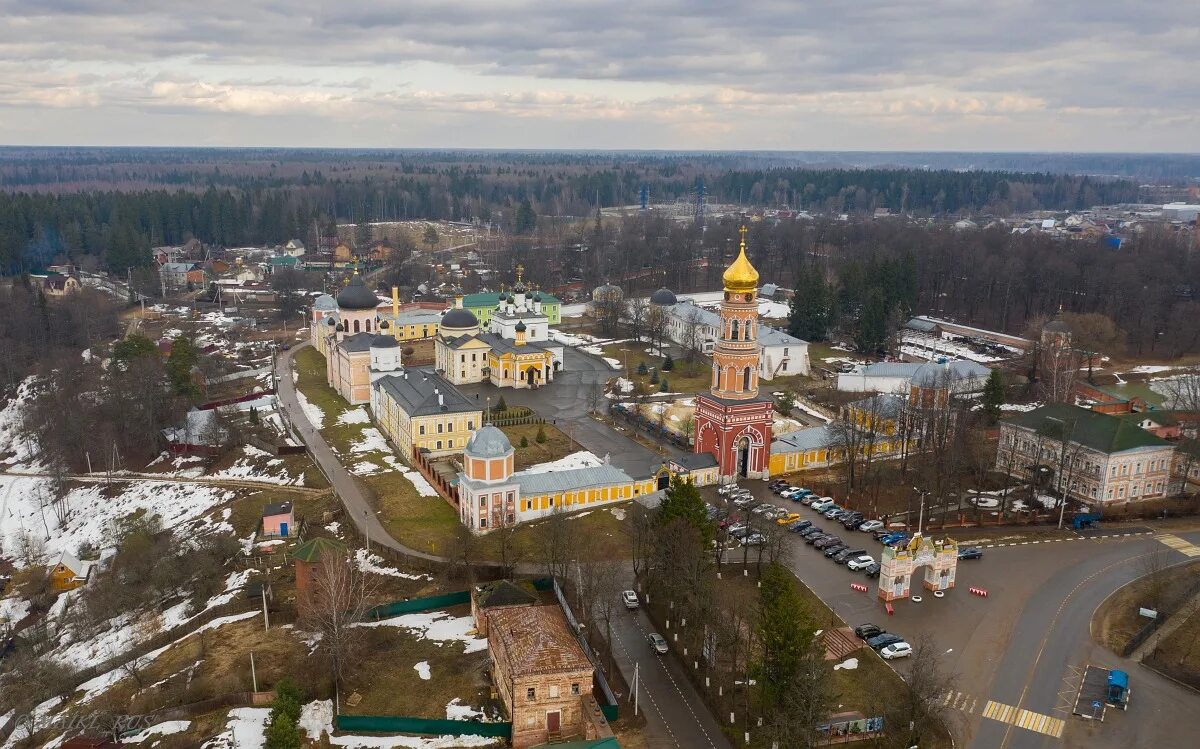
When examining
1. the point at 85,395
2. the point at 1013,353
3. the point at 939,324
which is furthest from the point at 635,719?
the point at 939,324

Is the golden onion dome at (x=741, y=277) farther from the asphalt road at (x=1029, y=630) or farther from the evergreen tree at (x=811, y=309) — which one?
the evergreen tree at (x=811, y=309)

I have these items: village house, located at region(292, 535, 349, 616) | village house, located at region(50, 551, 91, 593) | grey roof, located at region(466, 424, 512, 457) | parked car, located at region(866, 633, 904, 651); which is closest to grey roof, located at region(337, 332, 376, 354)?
village house, located at region(50, 551, 91, 593)

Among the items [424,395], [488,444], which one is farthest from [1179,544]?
[424,395]

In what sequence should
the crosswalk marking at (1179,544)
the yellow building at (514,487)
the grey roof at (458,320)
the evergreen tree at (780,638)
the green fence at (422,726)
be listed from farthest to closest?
the grey roof at (458,320), the yellow building at (514,487), the crosswalk marking at (1179,544), the green fence at (422,726), the evergreen tree at (780,638)

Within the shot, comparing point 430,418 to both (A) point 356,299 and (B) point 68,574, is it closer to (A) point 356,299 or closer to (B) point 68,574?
(B) point 68,574

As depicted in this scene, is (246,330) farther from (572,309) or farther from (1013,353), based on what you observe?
(1013,353)

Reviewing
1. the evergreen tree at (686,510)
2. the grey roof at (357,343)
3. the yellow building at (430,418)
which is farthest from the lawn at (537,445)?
the evergreen tree at (686,510)
